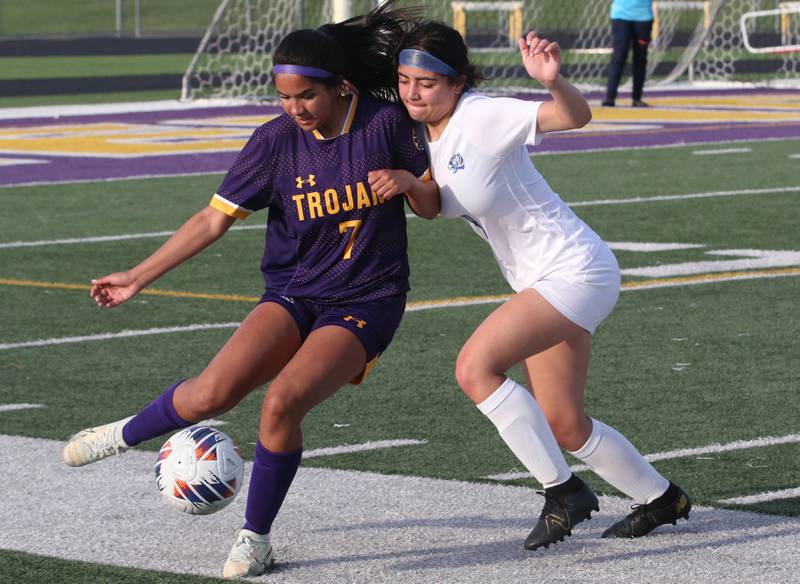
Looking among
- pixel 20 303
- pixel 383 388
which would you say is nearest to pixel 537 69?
pixel 383 388

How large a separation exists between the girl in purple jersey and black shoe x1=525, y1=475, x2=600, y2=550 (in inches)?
28.5

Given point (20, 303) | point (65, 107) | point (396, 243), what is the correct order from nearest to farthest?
point (396, 243) < point (20, 303) < point (65, 107)

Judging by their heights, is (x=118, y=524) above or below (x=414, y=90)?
below

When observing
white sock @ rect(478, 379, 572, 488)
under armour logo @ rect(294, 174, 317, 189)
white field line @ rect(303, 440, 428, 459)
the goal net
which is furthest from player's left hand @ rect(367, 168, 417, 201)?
the goal net

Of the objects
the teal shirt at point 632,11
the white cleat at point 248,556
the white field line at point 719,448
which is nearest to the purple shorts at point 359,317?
the white cleat at point 248,556

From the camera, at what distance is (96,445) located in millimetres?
6348

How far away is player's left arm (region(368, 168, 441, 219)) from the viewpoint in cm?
605

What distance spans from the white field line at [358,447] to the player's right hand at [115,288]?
1406mm

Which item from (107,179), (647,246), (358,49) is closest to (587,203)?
(647,246)

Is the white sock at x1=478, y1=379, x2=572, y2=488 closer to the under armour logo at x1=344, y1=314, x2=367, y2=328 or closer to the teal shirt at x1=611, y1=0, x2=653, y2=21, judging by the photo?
the under armour logo at x1=344, y1=314, x2=367, y2=328

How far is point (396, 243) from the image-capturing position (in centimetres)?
635

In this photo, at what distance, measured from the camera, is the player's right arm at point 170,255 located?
6.37 meters

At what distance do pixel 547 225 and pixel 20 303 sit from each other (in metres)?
5.90

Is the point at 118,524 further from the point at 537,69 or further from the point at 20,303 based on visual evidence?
the point at 20,303
